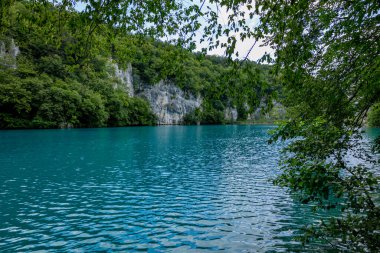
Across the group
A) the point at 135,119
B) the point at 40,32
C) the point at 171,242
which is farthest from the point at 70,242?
the point at 135,119

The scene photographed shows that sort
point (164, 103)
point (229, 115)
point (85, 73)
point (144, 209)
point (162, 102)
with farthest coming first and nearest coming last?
point (229, 115), point (164, 103), point (162, 102), point (144, 209), point (85, 73)

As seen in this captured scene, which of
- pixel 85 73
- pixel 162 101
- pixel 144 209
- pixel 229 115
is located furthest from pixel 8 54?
pixel 229 115

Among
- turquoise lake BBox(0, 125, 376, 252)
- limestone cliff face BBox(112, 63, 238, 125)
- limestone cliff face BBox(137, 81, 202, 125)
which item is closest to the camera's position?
turquoise lake BBox(0, 125, 376, 252)

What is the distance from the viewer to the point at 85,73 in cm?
834

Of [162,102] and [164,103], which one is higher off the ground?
[162,102]

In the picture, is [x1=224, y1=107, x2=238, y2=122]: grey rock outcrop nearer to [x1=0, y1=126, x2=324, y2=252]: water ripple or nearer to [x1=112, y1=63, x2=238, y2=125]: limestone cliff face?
[x1=112, y1=63, x2=238, y2=125]: limestone cliff face

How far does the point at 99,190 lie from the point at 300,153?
1249 cm

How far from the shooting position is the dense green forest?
19.0 feet

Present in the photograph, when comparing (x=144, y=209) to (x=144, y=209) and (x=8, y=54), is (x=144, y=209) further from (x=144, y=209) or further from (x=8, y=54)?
(x=8, y=54)

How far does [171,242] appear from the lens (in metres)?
9.65

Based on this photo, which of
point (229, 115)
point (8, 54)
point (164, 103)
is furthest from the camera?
point (229, 115)

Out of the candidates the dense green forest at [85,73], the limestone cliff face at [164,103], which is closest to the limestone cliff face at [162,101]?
the limestone cliff face at [164,103]

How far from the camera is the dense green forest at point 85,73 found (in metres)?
5.80

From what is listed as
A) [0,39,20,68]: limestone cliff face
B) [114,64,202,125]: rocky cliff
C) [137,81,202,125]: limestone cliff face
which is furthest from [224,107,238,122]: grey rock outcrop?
[0,39,20,68]: limestone cliff face
